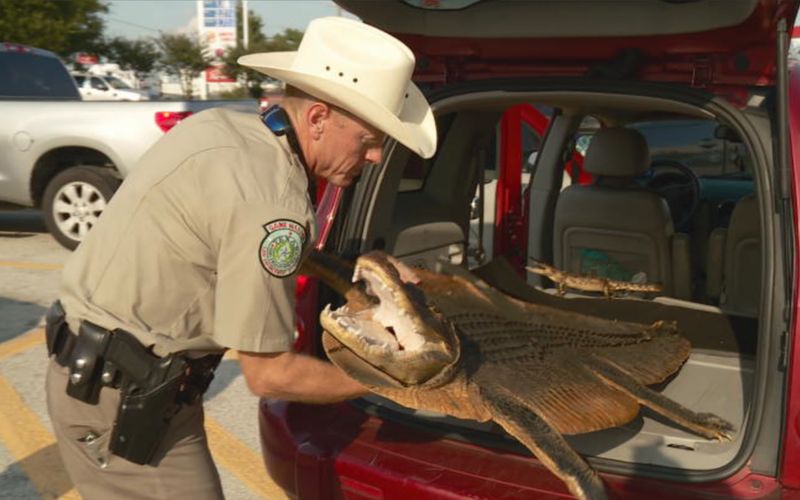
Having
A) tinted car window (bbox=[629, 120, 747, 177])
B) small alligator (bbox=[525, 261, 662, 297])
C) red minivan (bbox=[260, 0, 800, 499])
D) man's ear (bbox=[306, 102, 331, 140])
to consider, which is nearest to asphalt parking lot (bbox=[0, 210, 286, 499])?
red minivan (bbox=[260, 0, 800, 499])

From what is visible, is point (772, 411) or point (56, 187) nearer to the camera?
point (772, 411)

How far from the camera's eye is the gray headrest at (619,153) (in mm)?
4402

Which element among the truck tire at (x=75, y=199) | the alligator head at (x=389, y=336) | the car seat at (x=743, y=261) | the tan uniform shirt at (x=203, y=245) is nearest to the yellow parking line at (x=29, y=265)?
the truck tire at (x=75, y=199)

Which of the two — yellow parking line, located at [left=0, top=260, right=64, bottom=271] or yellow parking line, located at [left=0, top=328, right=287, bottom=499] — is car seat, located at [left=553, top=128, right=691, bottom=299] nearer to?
yellow parking line, located at [left=0, top=328, right=287, bottom=499]

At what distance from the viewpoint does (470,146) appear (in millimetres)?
4320

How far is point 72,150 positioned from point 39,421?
14.7ft

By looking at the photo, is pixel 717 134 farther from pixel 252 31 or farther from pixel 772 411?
pixel 252 31

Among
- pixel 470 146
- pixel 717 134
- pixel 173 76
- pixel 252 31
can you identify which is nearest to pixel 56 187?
pixel 470 146

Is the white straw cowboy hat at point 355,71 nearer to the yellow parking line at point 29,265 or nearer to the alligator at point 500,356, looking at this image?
the alligator at point 500,356

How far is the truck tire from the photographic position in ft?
26.7

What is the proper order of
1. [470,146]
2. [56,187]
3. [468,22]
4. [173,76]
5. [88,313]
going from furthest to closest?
1. [173,76]
2. [56,187]
3. [470,146]
4. [468,22]
5. [88,313]

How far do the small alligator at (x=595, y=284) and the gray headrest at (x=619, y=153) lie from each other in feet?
1.75

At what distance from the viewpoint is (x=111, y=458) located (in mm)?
2273

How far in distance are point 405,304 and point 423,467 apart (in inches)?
22.2
